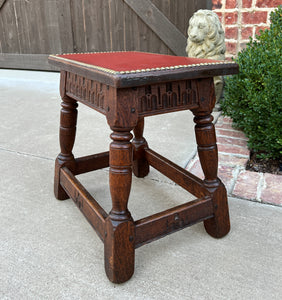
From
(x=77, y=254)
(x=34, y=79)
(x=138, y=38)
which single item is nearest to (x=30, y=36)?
(x=34, y=79)

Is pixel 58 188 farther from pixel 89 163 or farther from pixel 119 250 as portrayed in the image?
pixel 119 250

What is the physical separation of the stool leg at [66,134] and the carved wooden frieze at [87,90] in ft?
0.35

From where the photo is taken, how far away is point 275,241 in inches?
52.6

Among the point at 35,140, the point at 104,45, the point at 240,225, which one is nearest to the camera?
the point at 240,225

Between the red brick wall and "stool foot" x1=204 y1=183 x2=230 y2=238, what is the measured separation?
192 centimetres

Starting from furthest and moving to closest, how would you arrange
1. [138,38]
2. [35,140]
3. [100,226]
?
1. [138,38]
2. [35,140]
3. [100,226]

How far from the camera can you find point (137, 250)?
1.30m

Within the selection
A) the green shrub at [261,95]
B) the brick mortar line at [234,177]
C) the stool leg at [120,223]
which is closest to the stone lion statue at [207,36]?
the green shrub at [261,95]

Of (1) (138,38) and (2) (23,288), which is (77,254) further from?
(1) (138,38)

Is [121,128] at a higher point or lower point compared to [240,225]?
higher

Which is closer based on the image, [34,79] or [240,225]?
[240,225]

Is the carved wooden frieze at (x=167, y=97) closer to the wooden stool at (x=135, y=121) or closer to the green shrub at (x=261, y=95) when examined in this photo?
the wooden stool at (x=135, y=121)

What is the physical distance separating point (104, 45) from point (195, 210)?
3497 mm

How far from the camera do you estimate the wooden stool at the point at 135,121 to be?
1.04 metres
